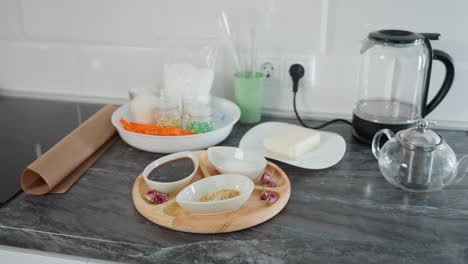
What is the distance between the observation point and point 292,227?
34.9 inches

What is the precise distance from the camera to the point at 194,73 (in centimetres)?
130

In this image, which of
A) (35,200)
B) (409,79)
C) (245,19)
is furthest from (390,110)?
(35,200)

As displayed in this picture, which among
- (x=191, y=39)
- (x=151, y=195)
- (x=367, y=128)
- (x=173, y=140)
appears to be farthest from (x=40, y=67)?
(x=367, y=128)

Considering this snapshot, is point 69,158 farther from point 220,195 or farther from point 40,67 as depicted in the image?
point 40,67

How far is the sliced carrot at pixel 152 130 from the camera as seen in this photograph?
119 centimetres

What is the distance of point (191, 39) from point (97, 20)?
324 millimetres

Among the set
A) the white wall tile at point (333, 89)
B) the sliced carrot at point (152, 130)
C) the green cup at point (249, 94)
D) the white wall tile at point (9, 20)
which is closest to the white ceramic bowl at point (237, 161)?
the sliced carrot at point (152, 130)

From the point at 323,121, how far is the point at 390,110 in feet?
0.71

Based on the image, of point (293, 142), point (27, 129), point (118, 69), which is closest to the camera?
point (293, 142)

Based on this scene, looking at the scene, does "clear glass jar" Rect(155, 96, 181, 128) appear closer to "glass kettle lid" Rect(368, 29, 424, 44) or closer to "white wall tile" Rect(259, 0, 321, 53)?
"white wall tile" Rect(259, 0, 321, 53)

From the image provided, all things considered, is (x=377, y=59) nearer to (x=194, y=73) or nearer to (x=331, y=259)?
(x=194, y=73)

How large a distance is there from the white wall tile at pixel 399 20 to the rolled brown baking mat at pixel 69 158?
2.31ft

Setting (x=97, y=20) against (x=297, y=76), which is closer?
(x=297, y=76)

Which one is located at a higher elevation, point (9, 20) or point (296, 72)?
point (9, 20)
